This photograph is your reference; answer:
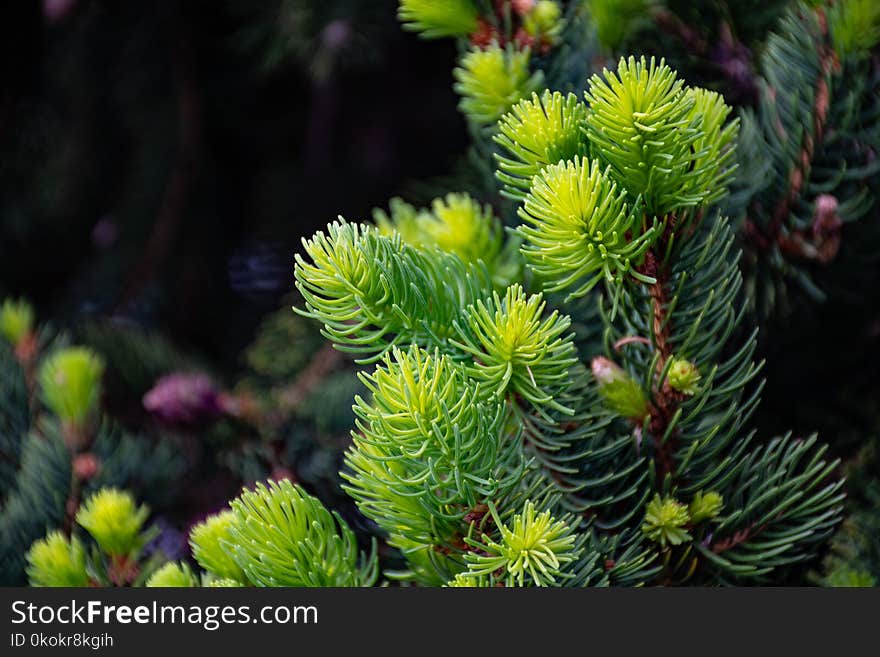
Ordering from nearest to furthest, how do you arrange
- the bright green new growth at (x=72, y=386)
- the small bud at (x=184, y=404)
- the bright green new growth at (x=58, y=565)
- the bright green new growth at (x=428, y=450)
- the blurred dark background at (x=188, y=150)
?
the bright green new growth at (x=428, y=450), the bright green new growth at (x=58, y=565), the bright green new growth at (x=72, y=386), the small bud at (x=184, y=404), the blurred dark background at (x=188, y=150)

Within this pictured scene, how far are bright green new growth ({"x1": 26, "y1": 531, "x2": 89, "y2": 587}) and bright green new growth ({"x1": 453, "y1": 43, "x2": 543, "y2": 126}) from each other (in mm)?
290

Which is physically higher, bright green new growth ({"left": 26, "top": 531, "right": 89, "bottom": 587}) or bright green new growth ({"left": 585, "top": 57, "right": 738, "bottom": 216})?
bright green new growth ({"left": 585, "top": 57, "right": 738, "bottom": 216})

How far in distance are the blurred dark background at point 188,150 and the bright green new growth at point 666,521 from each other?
1.86ft

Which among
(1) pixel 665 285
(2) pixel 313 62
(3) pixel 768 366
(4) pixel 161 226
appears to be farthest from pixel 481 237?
(4) pixel 161 226

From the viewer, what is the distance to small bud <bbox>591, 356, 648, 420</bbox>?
356 mm

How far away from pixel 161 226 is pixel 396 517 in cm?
66

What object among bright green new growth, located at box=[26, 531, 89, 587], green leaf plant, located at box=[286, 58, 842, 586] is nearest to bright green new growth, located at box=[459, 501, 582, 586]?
green leaf plant, located at box=[286, 58, 842, 586]

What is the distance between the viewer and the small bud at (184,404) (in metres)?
0.64

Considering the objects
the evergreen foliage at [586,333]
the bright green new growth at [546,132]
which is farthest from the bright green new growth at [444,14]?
the bright green new growth at [546,132]

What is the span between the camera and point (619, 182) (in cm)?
33

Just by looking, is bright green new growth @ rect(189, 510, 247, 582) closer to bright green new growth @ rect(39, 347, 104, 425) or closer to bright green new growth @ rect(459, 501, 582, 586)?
bright green new growth @ rect(459, 501, 582, 586)

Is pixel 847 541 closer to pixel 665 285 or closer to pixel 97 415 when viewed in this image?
pixel 665 285

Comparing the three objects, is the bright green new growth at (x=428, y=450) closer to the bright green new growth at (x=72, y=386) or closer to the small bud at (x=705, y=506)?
the small bud at (x=705, y=506)

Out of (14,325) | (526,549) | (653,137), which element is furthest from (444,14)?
(14,325)
